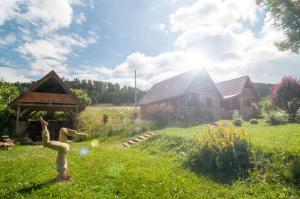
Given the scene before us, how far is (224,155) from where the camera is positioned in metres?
8.85

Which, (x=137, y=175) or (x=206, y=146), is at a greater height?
(x=206, y=146)

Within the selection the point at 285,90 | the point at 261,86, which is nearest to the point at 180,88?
the point at 285,90

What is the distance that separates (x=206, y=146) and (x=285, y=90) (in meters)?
18.4

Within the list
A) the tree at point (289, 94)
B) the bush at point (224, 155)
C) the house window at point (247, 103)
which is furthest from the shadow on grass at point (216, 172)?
the house window at point (247, 103)

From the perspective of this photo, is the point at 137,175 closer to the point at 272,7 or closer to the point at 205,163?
the point at 205,163

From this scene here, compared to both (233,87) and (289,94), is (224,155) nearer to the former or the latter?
(289,94)

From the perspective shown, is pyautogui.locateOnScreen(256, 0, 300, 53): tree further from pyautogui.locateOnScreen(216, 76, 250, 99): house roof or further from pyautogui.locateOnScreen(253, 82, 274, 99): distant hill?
pyautogui.locateOnScreen(253, 82, 274, 99): distant hill

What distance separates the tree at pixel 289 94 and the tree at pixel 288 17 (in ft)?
42.0

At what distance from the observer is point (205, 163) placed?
30.2 feet

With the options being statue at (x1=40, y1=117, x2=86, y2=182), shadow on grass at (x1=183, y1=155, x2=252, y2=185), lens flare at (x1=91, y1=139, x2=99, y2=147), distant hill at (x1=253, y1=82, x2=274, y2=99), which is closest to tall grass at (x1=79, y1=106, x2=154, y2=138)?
lens flare at (x1=91, y1=139, x2=99, y2=147)

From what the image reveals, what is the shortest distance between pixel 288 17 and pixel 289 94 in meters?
14.7

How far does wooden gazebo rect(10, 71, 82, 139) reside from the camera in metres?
20.6

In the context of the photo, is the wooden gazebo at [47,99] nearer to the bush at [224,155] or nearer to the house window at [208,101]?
the bush at [224,155]

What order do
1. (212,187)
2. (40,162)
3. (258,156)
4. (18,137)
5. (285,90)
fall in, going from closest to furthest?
(212,187) < (258,156) < (40,162) < (18,137) < (285,90)
